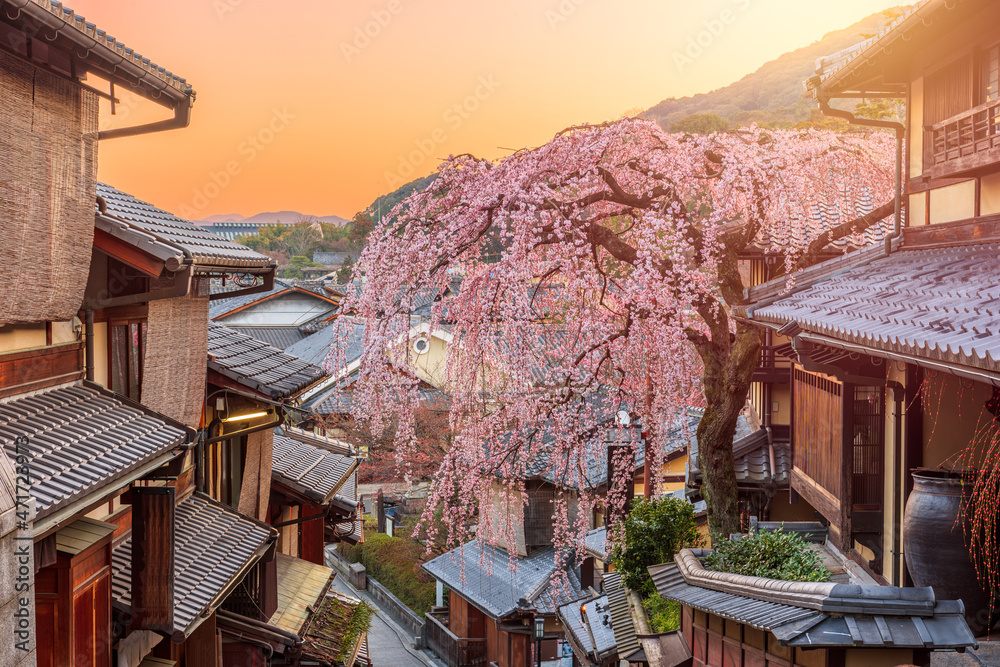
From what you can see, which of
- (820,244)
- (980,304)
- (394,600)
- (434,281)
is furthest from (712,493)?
(394,600)

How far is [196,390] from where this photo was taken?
949cm

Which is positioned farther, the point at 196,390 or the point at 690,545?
the point at 690,545

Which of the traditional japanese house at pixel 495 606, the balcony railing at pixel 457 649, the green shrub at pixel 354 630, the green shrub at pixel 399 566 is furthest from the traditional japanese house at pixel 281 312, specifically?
the green shrub at pixel 354 630

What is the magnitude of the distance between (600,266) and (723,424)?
286 cm

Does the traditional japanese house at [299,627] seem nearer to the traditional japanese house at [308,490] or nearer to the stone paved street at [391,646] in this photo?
the traditional japanese house at [308,490]

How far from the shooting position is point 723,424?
1117 centimetres

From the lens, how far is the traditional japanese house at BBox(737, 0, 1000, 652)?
21.2 ft

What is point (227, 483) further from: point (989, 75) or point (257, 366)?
point (989, 75)

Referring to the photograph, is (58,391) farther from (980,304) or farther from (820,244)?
(820,244)

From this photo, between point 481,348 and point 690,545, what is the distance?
4.79 m

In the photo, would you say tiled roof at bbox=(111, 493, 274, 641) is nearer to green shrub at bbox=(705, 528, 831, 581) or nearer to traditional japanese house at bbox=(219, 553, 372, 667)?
traditional japanese house at bbox=(219, 553, 372, 667)

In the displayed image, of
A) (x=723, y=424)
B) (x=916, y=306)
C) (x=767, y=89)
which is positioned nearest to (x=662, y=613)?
(x=723, y=424)

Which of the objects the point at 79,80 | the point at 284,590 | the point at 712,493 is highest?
the point at 79,80

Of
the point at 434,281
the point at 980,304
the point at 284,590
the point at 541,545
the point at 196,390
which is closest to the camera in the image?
the point at 980,304
